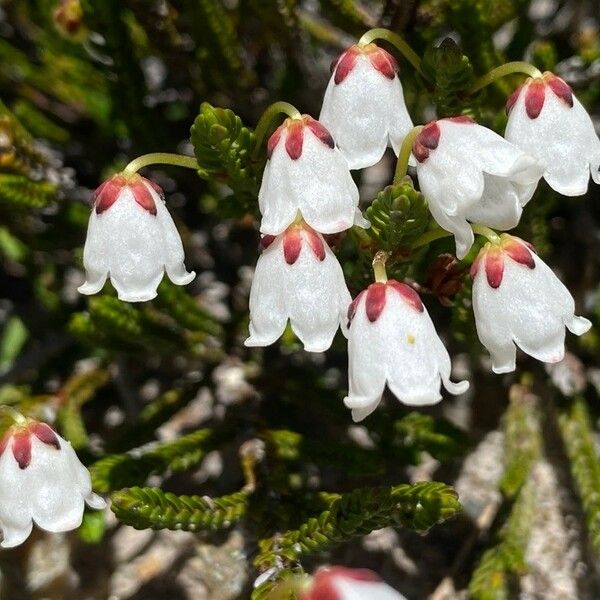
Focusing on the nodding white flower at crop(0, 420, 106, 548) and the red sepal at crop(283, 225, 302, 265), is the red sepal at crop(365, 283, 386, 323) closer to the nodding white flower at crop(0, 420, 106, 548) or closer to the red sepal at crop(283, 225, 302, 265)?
the red sepal at crop(283, 225, 302, 265)

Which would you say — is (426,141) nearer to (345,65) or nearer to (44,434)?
(345,65)

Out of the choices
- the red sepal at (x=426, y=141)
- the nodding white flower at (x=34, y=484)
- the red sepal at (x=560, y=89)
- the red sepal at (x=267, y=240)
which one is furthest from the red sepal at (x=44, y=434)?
the red sepal at (x=560, y=89)

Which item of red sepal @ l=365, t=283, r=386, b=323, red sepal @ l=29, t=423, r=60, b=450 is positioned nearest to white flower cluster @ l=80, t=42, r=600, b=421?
red sepal @ l=365, t=283, r=386, b=323

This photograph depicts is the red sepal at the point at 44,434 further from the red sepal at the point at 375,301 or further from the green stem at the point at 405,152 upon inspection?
the green stem at the point at 405,152

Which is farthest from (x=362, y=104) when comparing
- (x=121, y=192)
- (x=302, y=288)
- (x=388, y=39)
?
(x=121, y=192)

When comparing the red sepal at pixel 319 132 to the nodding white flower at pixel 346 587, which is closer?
the nodding white flower at pixel 346 587
